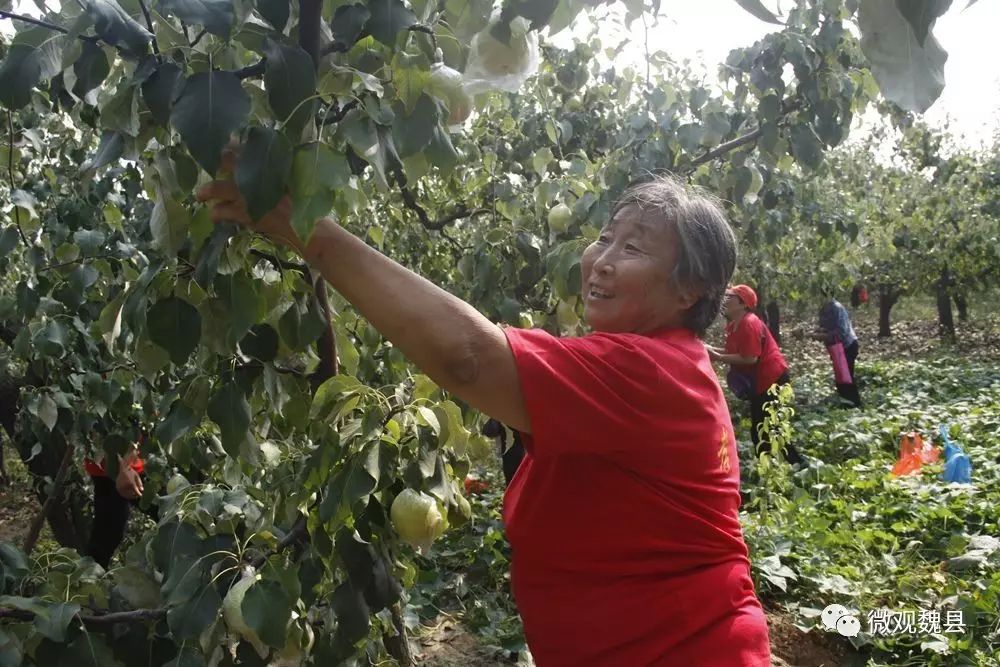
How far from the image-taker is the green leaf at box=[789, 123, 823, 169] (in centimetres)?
313

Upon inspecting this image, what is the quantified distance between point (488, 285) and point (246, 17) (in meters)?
1.82

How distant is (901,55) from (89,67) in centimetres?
103

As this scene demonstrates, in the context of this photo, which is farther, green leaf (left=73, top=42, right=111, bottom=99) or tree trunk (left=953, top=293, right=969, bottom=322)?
tree trunk (left=953, top=293, right=969, bottom=322)

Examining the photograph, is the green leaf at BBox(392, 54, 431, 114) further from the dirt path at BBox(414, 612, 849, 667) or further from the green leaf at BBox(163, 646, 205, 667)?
the dirt path at BBox(414, 612, 849, 667)

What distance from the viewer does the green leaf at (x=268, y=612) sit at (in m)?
1.29

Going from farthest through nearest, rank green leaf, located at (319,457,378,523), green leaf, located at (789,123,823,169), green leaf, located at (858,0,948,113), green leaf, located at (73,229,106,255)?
1. green leaf, located at (789,123,823,169)
2. green leaf, located at (73,229,106,255)
3. green leaf, located at (319,457,378,523)
4. green leaf, located at (858,0,948,113)

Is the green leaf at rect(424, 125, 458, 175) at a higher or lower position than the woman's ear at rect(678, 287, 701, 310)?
higher

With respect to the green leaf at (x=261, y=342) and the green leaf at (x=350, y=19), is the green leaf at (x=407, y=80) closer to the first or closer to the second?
the green leaf at (x=350, y=19)

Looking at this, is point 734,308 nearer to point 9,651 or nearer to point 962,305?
point 9,651

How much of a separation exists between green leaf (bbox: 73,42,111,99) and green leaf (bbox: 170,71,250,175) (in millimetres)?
201

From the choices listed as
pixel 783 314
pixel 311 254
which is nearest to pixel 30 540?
pixel 311 254

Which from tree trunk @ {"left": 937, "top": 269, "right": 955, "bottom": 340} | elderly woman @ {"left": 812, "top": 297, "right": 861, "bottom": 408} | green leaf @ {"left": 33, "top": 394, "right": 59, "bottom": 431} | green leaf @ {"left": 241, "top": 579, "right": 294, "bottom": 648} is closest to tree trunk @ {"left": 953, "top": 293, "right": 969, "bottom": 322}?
tree trunk @ {"left": 937, "top": 269, "right": 955, "bottom": 340}

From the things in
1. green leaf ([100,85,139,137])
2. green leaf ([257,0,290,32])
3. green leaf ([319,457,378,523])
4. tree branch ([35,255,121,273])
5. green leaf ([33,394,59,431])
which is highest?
green leaf ([257,0,290,32])

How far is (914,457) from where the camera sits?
19.0 ft
